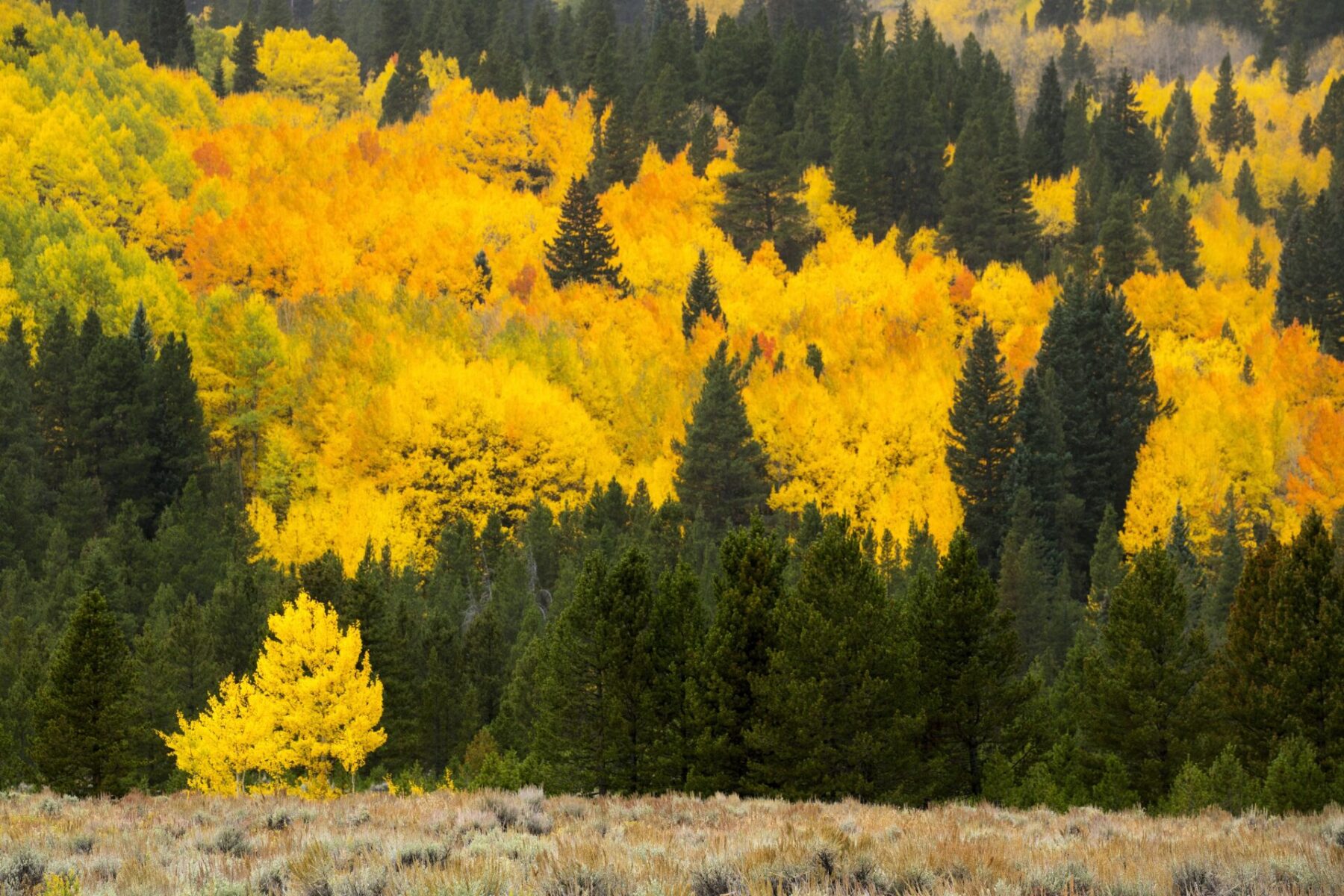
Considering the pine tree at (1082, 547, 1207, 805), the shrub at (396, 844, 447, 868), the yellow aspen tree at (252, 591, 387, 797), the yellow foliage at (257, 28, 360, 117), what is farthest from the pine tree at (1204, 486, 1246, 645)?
the yellow foliage at (257, 28, 360, 117)

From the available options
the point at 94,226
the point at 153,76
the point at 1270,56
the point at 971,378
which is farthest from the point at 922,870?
A: the point at 1270,56

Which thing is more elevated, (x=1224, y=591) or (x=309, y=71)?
(x=309, y=71)

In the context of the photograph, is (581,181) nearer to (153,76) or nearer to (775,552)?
(153,76)

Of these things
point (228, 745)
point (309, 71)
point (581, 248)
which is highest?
point (309, 71)

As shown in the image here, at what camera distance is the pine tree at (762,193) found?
101562 millimetres

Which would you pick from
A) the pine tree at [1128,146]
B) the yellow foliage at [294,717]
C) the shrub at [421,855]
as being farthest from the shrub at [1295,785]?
the pine tree at [1128,146]

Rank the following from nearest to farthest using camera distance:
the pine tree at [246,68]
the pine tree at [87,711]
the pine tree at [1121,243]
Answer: the pine tree at [87,711] → the pine tree at [1121,243] → the pine tree at [246,68]

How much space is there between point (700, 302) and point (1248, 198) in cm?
5520

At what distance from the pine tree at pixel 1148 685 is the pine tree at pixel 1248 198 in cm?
8919

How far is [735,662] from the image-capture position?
32.3 m

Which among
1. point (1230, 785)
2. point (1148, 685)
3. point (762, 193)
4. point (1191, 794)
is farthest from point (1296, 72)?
point (1191, 794)

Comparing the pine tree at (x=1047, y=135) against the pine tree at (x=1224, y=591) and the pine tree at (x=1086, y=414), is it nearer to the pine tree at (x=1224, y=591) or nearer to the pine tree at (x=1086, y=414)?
the pine tree at (x=1086, y=414)

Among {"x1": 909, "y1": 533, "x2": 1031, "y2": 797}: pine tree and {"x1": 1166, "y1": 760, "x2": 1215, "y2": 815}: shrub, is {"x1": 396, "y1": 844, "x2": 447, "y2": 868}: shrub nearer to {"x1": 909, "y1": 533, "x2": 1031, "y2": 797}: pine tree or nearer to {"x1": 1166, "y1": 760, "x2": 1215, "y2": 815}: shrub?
{"x1": 1166, "y1": 760, "x2": 1215, "y2": 815}: shrub

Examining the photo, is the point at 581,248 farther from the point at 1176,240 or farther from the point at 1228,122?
the point at 1228,122
